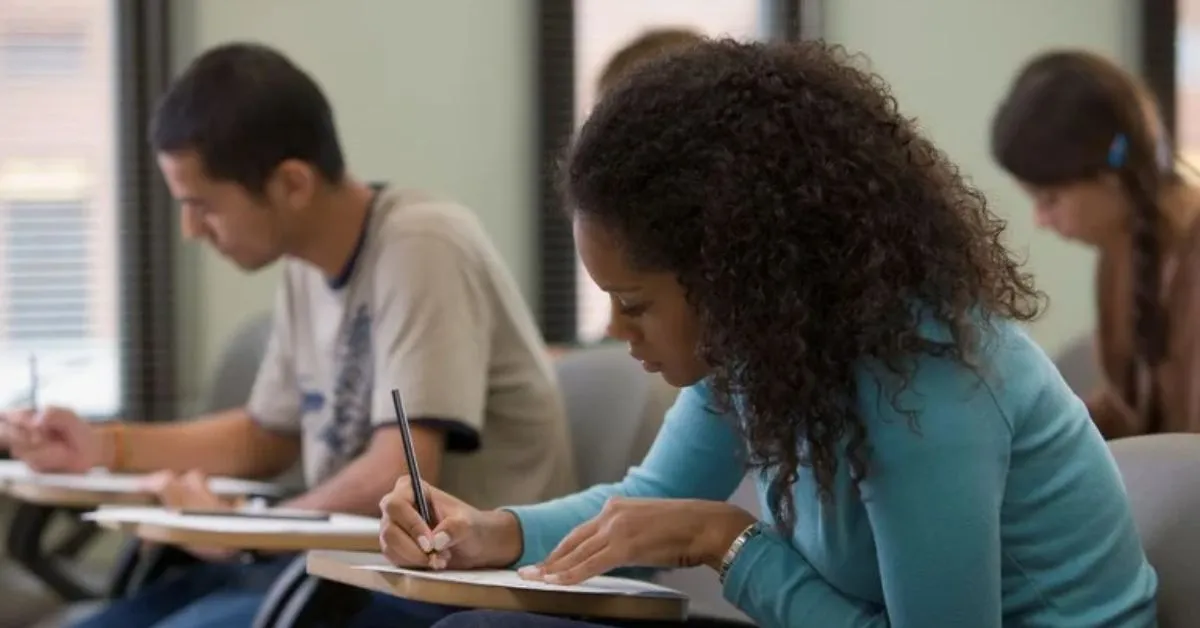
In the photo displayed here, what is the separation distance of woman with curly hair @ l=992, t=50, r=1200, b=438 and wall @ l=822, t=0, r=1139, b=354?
4.84 feet

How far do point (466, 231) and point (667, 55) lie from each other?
926 millimetres

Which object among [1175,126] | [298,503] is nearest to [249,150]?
[298,503]

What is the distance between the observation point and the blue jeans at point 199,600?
6.68 feet

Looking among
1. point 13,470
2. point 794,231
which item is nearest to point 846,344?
point 794,231

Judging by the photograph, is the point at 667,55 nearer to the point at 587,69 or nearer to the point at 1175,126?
the point at 587,69

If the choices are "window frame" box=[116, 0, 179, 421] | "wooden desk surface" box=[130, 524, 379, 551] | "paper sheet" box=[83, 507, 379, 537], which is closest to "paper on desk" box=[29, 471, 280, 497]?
"paper sheet" box=[83, 507, 379, 537]

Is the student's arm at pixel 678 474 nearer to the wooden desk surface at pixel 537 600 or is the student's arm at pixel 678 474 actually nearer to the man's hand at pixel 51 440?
the wooden desk surface at pixel 537 600

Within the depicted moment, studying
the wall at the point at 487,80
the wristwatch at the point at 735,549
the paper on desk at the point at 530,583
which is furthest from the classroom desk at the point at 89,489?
the wristwatch at the point at 735,549

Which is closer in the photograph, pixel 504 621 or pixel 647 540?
pixel 504 621

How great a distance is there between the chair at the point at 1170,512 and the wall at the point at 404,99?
2.34 meters

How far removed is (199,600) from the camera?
2223mm

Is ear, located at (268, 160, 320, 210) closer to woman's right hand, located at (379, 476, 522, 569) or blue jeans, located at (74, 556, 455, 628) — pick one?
blue jeans, located at (74, 556, 455, 628)

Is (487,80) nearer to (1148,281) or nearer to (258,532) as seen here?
Result: (1148,281)

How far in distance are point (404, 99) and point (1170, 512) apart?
98.4 inches
